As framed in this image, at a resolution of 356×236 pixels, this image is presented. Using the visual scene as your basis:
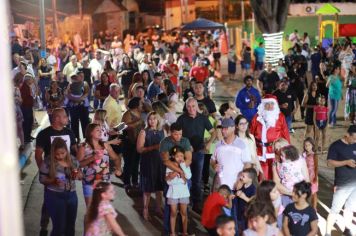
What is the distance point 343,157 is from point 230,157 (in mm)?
1372

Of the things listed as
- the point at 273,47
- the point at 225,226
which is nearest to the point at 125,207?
the point at 225,226

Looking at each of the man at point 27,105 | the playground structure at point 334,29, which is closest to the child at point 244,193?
the man at point 27,105

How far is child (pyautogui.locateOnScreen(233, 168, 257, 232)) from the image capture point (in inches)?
277

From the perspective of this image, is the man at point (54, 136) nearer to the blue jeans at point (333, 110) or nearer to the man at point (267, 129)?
the man at point (267, 129)

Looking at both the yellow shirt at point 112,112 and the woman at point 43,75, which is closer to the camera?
the yellow shirt at point 112,112

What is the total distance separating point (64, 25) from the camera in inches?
1368

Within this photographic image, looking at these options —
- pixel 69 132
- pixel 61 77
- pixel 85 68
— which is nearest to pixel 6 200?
pixel 69 132

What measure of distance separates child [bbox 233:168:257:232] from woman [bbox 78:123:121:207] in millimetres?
1591

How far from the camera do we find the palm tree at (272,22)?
18719mm

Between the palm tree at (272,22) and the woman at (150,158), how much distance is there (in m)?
10.7

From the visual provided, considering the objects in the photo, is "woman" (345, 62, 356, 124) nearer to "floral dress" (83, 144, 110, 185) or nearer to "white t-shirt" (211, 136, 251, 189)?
"white t-shirt" (211, 136, 251, 189)

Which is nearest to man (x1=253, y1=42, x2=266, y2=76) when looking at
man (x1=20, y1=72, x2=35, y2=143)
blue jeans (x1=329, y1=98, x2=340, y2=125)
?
blue jeans (x1=329, y1=98, x2=340, y2=125)

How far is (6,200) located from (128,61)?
709 inches

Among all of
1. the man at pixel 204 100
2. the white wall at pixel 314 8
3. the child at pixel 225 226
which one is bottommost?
the child at pixel 225 226
